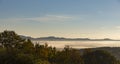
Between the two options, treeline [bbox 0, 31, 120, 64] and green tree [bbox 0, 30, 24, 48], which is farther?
green tree [bbox 0, 30, 24, 48]

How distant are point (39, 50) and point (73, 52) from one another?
15.7 metres

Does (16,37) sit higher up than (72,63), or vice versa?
(16,37)

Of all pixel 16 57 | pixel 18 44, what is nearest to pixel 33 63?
pixel 16 57

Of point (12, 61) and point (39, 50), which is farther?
point (39, 50)

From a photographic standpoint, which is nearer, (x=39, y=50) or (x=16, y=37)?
(x=39, y=50)

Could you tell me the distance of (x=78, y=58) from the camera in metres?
126

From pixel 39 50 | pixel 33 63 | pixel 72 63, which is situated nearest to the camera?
pixel 33 63

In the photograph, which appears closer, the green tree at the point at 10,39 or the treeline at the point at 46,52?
the treeline at the point at 46,52

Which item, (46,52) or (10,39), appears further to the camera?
(10,39)

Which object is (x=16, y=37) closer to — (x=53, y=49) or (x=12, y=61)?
(x=53, y=49)

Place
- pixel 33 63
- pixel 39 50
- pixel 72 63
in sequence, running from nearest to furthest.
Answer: pixel 33 63 < pixel 39 50 < pixel 72 63

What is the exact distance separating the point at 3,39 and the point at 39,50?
18722mm

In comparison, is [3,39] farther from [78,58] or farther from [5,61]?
[5,61]

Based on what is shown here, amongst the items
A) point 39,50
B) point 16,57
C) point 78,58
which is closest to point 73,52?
point 78,58
